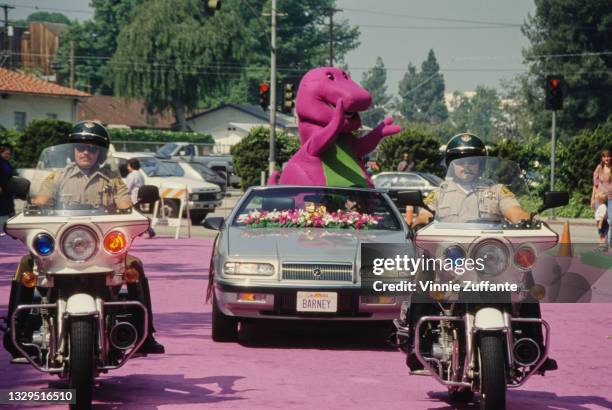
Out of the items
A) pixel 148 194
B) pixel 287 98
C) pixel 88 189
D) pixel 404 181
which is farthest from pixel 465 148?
pixel 287 98

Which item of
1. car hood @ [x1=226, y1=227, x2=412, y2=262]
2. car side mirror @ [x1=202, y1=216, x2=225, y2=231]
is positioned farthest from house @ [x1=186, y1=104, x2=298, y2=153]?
car hood @ [x1=226, y1=227, x2=412, y2=262]

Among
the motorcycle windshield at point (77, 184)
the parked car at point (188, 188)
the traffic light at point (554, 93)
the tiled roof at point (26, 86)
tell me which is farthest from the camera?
the tiled roof at point (26, 86)

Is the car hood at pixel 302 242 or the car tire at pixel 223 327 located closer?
the car hood at pixel 302 242

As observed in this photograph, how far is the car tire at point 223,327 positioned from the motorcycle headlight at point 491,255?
14.4 feet

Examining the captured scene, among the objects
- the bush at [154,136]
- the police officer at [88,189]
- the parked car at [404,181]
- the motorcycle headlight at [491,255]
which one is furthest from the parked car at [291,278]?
the bush at [154,136]

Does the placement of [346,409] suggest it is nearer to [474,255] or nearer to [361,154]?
[474,255]

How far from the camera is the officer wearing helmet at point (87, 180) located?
8.45 metres

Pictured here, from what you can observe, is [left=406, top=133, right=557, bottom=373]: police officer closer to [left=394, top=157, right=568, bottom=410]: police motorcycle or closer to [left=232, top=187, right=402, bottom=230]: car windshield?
[left=394, top=157, right=568, bottom=410]: police motorcycle

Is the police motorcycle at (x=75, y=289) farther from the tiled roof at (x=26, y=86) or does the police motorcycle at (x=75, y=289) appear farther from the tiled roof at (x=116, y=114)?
the tiled roof at (x=116, y=114)

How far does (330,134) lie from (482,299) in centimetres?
995

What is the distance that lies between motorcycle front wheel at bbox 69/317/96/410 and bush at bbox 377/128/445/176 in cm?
3992

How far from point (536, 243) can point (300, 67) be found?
104 meters

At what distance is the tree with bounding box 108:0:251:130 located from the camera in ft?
282

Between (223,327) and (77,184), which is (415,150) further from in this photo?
(77,184)
